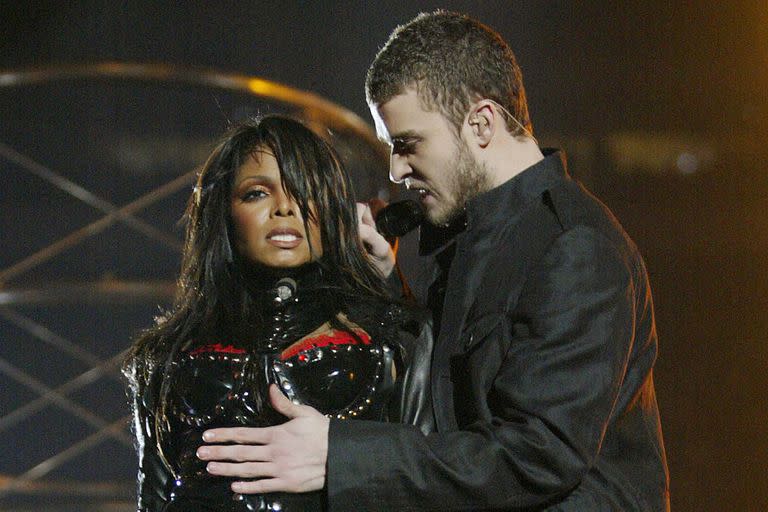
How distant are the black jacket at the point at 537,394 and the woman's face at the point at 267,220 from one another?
24cm

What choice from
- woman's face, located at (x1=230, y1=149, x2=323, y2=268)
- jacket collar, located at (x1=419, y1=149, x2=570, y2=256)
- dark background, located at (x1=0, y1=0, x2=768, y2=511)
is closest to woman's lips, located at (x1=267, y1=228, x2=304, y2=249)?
woman's face, located at (x1=230, y1=149, x2=323, y2=268)

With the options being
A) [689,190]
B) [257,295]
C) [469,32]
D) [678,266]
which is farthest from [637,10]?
[257,295]

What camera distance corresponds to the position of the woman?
1381mm

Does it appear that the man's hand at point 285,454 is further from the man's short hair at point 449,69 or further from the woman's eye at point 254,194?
the man's short hair at point 449,69

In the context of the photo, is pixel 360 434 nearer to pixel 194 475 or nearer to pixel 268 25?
pixel 194 475

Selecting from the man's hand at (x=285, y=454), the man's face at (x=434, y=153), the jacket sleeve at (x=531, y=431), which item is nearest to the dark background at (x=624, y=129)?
the man's face at (x=434, y=153)

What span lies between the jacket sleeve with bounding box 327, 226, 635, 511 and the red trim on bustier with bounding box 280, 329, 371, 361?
20 cm

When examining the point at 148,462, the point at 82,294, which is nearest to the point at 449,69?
the point at 148,462

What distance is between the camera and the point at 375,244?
1624 millimetres

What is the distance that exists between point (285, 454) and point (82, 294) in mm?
1879

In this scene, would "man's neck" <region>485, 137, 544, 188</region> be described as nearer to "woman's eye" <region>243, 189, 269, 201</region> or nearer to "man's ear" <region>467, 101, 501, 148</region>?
"man's ear" <region>467, 101, 501, 148</region>

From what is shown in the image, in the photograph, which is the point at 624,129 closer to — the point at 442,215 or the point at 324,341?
the point at 442,215

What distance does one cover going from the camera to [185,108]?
4105 millimetres

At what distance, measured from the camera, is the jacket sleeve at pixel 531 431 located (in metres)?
1.19
